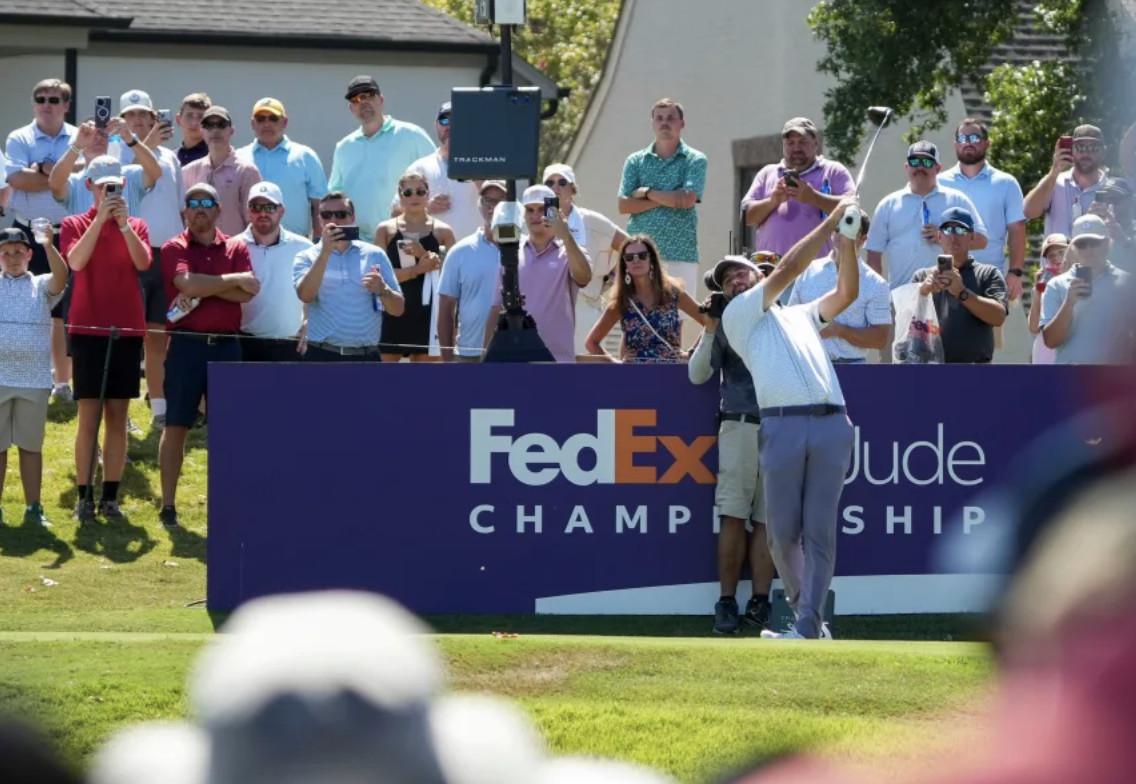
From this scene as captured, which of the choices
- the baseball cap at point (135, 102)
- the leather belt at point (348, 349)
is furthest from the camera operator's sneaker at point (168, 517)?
the baseball cap at point (135, 102)

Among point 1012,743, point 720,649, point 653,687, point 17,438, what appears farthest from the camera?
point 17,438

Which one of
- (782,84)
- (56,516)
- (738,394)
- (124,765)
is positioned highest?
(782,84)

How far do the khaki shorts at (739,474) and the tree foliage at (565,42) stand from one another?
106 ft

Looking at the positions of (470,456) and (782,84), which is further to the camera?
(782,84)

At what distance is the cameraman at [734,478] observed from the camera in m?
10.7

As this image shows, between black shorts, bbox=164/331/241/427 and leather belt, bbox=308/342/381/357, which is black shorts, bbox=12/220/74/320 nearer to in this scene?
black shorts, bbox=164/331/241/427

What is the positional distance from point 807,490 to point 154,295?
546 centimetres

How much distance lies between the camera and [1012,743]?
2.37 ft

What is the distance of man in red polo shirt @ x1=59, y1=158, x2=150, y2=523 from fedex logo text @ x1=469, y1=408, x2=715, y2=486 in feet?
9.21

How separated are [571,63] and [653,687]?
118ft

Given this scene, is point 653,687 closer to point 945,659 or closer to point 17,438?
point 945,659

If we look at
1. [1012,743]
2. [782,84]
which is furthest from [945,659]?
[782,84]

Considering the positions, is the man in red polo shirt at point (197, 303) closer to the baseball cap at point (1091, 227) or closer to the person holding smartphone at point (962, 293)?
the person holding smartphone at point (962, 293)

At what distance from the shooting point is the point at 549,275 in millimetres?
12055
